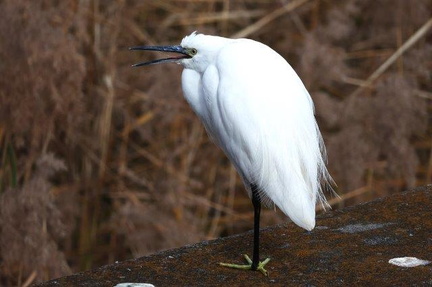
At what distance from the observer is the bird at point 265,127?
5.12 feet

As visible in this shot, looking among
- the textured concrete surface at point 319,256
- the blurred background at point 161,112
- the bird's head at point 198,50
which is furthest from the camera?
the blurred background at point 161,112

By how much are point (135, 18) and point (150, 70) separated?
10.4 inches

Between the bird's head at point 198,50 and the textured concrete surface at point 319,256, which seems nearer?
the textured concrete surface at point 319,256

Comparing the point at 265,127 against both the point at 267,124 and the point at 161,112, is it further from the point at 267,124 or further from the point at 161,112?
the point at 161,112

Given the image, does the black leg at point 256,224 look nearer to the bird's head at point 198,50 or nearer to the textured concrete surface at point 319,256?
the textured concrete surface at point 319,256

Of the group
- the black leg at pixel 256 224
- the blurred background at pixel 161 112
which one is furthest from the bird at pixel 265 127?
the blurred background at pixel 161 112

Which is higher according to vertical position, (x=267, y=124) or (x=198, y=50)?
(x=198, y=50)

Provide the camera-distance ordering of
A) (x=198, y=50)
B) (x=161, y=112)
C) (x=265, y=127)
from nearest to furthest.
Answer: (x=265, y=127), (x=198, y=50), (x=161, y=112)

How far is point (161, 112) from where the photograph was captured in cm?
268

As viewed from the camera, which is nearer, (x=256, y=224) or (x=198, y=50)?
(x=256, y=224)

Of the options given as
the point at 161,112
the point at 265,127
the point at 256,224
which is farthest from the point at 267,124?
the point at 161,112

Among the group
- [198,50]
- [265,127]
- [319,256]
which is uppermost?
[198,50]

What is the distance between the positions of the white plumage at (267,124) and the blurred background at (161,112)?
719 mm

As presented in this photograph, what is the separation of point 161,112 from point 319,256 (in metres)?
1.19
